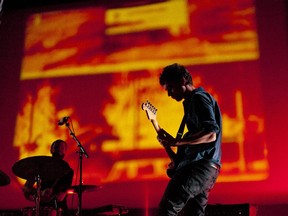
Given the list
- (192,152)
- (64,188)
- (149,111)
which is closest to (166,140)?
(192,152)

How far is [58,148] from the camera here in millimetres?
5305

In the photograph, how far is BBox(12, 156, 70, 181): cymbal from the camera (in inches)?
167

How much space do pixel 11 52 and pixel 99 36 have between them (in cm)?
134

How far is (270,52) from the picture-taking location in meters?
5.30

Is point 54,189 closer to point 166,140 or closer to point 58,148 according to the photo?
point 58,148

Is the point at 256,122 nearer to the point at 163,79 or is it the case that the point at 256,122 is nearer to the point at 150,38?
the point at 150,38

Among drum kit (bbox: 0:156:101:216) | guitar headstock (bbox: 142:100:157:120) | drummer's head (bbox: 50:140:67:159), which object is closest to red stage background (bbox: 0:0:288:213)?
drummer's head (bbox: 50:140:67:159)

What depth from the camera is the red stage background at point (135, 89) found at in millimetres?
5078

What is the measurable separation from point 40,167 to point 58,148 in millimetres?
951

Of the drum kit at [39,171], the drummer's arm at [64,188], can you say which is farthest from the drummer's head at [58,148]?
the drum kit at [39,171]

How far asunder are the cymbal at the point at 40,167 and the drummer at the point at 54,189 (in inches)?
5.1

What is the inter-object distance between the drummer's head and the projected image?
288mm

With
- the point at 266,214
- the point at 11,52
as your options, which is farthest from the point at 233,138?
the point at 11,52

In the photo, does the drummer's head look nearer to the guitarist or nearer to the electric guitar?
the electric guitar
